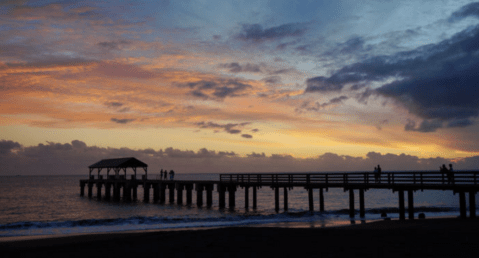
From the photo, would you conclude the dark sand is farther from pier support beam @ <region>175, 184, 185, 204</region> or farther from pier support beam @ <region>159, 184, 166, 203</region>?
pier support beam @ <region>159, 184, 166, 203</region>

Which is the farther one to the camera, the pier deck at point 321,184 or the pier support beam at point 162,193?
the pier support beam at point 162,193

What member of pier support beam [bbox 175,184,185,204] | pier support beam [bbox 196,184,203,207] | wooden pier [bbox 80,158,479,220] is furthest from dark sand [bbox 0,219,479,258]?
pier support beam [bbox 175,184,185,204]

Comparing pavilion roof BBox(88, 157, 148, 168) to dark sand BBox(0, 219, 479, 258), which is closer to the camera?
dark sand BBox(0, 219, 479, 258)

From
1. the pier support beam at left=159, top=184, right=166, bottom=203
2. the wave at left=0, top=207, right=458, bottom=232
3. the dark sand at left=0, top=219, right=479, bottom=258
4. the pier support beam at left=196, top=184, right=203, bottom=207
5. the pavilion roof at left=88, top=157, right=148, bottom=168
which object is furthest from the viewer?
the pavilion roof at left=88, top=157, right=148, bottom=168

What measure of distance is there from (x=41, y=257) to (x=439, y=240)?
41.7 feet

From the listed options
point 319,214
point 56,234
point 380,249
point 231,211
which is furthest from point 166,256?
point 231,211

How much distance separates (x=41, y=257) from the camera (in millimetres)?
12062

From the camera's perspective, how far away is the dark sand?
36.6 ft

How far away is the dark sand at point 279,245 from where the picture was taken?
11148mm

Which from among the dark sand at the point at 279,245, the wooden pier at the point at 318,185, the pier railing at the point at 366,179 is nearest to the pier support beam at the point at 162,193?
the wooden pier at the point at 318,185

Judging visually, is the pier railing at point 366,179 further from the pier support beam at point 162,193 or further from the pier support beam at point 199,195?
the pier support beam at point 162,193

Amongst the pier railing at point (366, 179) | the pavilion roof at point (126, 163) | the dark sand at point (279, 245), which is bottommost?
the dark sand at point (279, 245)

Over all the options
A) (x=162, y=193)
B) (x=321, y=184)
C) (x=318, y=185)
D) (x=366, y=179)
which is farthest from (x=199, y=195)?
(x=366, y=179)

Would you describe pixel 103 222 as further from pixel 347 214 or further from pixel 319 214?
pixel 347 214
